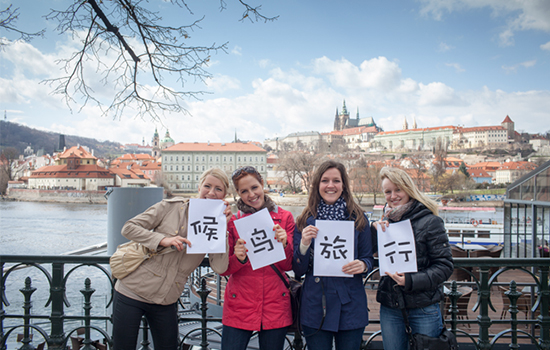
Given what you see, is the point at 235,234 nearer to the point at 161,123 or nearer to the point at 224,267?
the point at 224,267

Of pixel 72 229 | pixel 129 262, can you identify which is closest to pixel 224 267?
pixel 129 262

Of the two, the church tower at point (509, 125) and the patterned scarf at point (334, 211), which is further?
the church tower at point (509, 125)

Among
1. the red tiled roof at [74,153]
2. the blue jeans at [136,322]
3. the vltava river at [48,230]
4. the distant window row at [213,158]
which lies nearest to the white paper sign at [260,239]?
the blue jeans at [136,322]

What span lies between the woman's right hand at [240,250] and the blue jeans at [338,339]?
1.94ft

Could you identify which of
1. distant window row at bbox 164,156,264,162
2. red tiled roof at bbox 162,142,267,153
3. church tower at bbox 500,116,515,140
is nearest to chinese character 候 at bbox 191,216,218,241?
red tiled roof at bbox 162,142,267,153

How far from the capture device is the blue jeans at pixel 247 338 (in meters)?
2.12

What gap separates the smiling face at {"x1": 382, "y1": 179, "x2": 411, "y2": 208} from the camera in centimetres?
228

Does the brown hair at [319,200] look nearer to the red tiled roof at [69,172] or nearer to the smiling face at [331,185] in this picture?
the smiling face at [331,185]

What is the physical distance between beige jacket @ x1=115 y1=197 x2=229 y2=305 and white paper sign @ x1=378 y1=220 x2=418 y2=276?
1.02m

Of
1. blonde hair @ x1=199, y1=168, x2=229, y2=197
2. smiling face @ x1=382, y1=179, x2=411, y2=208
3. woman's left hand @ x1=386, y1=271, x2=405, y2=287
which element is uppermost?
blonde hair @ x1=199, y1=168, x2=229, y2=197

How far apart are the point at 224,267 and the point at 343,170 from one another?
3.25 ft

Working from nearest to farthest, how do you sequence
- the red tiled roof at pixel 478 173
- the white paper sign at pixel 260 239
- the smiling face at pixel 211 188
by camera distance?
the white paper sign at pixel 260 239, the smiling face at pixel 211 188, the red tiled roof at pixel 478 173

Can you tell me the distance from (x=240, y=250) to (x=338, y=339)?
809 millimetres

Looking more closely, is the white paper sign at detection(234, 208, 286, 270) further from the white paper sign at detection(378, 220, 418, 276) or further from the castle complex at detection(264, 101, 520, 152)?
the castle complex at detection(264, 101, 520, 152)
